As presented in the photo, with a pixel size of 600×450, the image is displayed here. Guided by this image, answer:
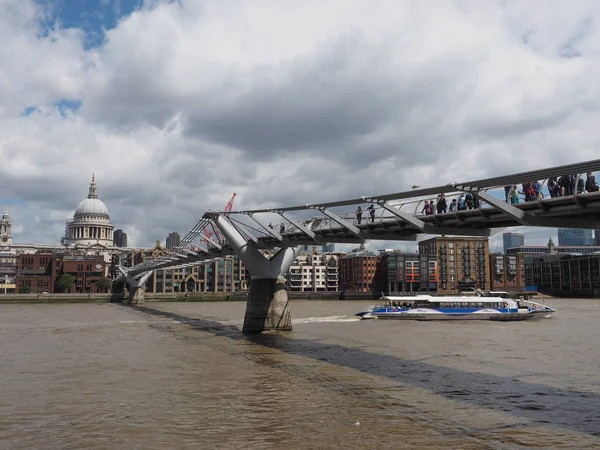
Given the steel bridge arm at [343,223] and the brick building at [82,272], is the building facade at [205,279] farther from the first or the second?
the steel bridge arm at [343,223]

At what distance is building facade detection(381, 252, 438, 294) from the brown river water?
10893cm

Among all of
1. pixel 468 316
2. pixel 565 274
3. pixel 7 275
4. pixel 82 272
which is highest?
pixel 565 274

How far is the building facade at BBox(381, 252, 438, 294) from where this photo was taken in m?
142

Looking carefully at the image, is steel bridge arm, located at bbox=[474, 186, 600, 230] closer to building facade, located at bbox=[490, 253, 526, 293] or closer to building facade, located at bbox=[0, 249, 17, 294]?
building facade, located at bbox=[0, 249, 17, 294]

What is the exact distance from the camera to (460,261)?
147 m

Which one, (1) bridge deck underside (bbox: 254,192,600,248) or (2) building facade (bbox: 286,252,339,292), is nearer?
(1) bridge deck underside (bbox: 254,192,600,248)

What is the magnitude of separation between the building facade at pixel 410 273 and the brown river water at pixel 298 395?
357 ft

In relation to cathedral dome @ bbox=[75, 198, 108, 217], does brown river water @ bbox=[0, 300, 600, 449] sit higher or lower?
lower

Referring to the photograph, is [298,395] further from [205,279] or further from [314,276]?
[314,276]

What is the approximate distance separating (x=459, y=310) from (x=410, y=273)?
8672 centimetres

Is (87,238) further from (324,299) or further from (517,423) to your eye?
(517,423)

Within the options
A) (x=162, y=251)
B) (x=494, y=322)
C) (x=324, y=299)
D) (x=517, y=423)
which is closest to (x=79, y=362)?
(x=517, y=423)

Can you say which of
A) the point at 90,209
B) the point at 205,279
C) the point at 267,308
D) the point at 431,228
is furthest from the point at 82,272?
the point at 431,228

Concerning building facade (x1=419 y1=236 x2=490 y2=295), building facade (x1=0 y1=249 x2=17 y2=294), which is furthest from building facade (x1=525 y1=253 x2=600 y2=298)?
building facade (x1=0 y1=249 x2=17 y2=294)
